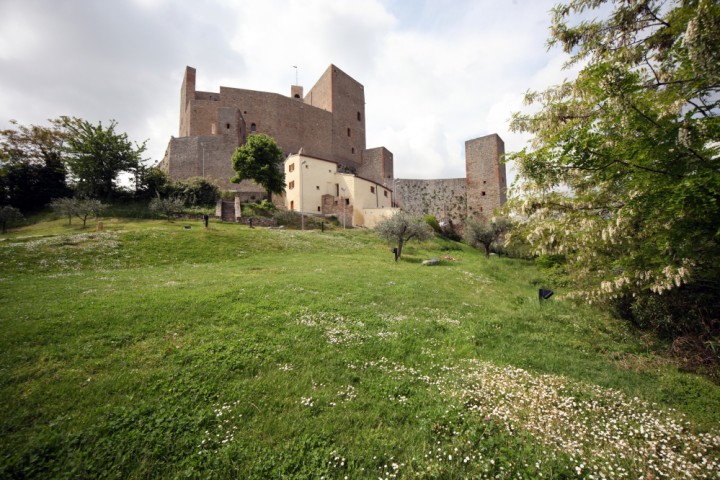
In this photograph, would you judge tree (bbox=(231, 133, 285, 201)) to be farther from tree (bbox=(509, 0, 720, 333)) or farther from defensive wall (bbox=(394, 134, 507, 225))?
tree (bbox=(509, 0, 720, 333))

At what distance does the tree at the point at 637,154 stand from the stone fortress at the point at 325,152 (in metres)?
26.5

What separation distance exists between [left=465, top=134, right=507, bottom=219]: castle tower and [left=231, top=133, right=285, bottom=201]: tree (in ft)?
85.8

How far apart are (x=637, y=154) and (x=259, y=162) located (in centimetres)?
3418

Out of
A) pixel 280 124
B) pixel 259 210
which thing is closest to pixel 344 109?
pixel 280 124

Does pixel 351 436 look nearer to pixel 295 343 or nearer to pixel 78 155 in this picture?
pixel 295 343

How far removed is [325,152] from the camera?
52312 millimetres

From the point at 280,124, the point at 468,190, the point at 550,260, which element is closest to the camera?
the point at 550,260


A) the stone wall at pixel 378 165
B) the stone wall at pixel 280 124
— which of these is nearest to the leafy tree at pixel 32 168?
the stone wall at pixel 280 124

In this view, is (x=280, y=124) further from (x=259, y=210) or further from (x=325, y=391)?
(x=325, y=391)

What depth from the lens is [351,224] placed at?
114 feet

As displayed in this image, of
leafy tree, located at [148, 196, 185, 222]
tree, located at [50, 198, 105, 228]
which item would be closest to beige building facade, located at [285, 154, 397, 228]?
leafy tree, located at [148, 196, 185, 222]

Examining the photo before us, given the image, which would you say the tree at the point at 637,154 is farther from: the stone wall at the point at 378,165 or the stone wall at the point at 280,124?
the stone wall at the point at 378,165

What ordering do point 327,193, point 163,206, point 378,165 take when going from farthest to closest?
point 378,165
point 327,193
point 163,206

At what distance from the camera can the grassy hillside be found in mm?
3301
